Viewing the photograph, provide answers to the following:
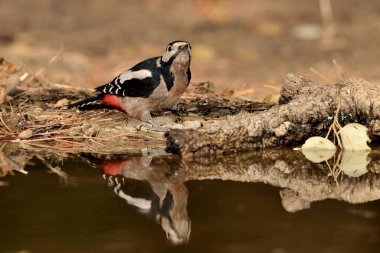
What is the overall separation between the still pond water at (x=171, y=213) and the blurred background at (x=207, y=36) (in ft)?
10.8

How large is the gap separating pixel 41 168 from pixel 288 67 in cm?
466

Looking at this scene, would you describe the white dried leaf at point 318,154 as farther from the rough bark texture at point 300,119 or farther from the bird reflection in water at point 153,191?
the bird reflection in water at point 153,191

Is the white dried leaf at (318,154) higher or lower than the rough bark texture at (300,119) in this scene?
lower

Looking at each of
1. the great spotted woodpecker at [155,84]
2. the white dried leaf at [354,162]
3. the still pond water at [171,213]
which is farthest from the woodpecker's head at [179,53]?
the white dried leaf at [354,162]

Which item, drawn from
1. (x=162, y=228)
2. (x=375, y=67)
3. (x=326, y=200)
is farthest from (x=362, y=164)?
(x=375, y=67)

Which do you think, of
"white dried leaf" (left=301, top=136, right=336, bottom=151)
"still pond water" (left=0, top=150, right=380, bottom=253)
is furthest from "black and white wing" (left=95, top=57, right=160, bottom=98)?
"white dried leaf" (left=301, top=136, right=336, bottom=151)

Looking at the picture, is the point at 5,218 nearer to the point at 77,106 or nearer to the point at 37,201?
the point at 37,201

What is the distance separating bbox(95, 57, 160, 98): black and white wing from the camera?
5383 millimetres

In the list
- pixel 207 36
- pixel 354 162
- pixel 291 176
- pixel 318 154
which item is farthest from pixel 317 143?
pixel 207 36

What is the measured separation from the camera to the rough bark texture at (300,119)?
4.91 metres

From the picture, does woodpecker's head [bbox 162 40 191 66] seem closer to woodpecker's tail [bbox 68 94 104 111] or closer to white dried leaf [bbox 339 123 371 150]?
woodpecker's tail [bbox 68 94 104 111]

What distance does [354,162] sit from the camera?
4766 millimetres

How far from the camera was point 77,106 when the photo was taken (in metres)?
5.81

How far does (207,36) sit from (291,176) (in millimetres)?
6343
